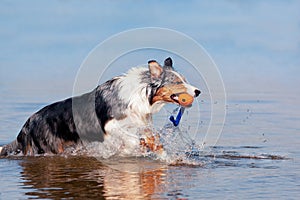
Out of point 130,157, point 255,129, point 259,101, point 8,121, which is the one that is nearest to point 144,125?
point 130,157

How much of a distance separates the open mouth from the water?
26 centimetres

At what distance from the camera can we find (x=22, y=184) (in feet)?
22.6

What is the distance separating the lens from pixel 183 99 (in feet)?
28.8

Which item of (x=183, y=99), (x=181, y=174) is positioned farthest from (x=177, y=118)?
(x=181, y=174)

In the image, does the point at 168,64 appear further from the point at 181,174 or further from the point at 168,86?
the point at 181,174

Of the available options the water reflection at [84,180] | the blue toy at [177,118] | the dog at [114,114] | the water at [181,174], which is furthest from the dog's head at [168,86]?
the water reflection at [84,180]

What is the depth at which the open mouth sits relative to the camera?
873 centimetres

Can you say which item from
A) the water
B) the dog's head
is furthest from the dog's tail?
the dog's head

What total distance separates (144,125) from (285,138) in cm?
276

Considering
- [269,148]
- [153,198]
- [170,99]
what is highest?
[170,99]

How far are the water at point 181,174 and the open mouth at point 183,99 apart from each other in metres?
0.26

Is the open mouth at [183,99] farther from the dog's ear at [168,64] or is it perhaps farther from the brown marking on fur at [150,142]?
the brown marking on fur at [150,142]

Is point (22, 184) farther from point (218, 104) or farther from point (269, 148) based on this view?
point (269, 148)

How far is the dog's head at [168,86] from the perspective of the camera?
28.8 ft
